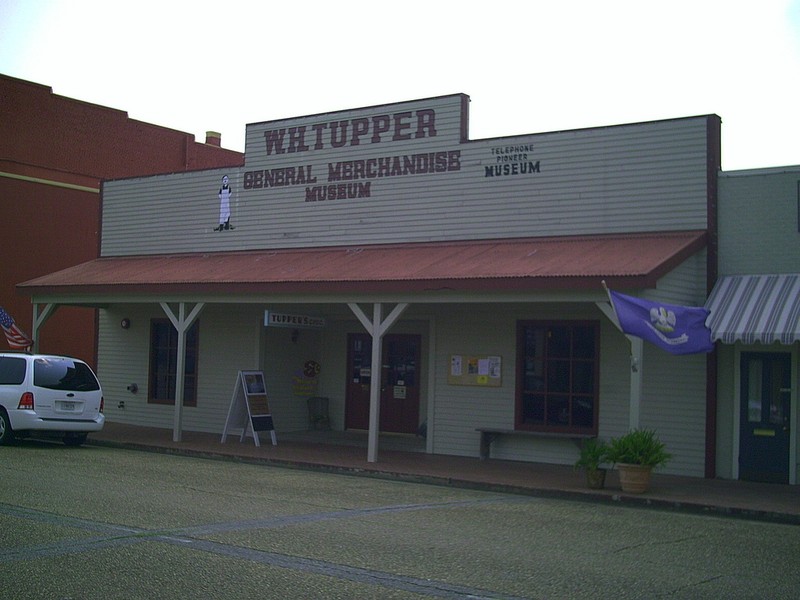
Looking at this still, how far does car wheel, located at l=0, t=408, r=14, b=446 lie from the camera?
52.6ft

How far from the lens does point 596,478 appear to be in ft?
42.4

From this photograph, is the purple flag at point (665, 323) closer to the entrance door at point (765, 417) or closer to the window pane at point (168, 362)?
the entrance door at point (765, 417)

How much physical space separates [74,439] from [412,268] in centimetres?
714

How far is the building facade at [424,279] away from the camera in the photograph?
1473 cm

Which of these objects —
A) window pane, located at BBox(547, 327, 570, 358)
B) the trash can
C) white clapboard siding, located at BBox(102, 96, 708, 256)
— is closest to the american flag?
white clapboard siding, located at BBox(102, 96, 708, 256)

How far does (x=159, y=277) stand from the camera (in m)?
19.2

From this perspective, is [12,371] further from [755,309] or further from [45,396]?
[755,309]

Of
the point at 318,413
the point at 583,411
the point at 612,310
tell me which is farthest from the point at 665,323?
the point at 318,413

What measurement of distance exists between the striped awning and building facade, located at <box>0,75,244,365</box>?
19.0 metres

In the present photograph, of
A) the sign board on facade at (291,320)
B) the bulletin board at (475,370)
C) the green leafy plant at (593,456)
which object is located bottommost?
the green leafy plant at (593,456)

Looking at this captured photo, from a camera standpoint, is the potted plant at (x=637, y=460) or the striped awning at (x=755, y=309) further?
the striped awning at (x=755, y=309)

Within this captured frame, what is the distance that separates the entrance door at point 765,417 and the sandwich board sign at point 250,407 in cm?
841

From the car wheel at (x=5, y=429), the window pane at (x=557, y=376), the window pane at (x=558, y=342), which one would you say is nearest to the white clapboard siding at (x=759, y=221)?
the window pane at (x=558, y=342)

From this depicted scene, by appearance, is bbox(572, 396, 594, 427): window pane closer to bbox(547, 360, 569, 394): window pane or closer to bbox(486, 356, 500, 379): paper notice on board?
bbox(547, 360, 569, 394): window pane
